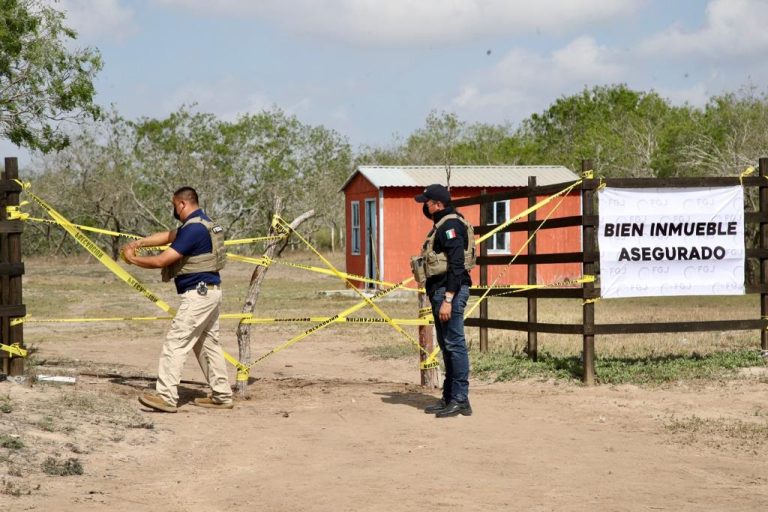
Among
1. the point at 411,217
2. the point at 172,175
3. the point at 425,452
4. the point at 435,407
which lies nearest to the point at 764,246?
the point at 435,407

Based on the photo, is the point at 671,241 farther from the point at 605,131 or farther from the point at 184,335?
the point at 605,131

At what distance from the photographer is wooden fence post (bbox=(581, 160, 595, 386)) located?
35.6 feet

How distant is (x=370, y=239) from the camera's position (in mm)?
28469

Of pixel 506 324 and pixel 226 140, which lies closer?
pixel 506 324

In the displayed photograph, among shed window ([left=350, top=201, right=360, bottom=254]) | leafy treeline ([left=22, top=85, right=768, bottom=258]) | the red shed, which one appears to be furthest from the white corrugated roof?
leafy treeline ([left=22, top=85, right=768, bottom=258])

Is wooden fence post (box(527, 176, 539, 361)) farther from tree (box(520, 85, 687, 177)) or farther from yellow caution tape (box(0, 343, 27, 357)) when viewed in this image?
tree (box(520, 85, 687, 177))

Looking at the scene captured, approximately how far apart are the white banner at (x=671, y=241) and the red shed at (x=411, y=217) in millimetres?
15645

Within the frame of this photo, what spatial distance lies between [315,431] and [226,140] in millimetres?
40845

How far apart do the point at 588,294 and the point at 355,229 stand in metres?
19.2

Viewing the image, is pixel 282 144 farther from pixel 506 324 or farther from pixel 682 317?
pixel 506 324

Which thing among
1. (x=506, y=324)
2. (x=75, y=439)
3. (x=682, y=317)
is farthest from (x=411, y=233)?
(x=75, y=439)

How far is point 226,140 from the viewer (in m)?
48.2

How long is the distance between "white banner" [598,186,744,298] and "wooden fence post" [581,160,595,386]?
0.15m

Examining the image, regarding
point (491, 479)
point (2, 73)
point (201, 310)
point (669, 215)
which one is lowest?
point (491, 479)
